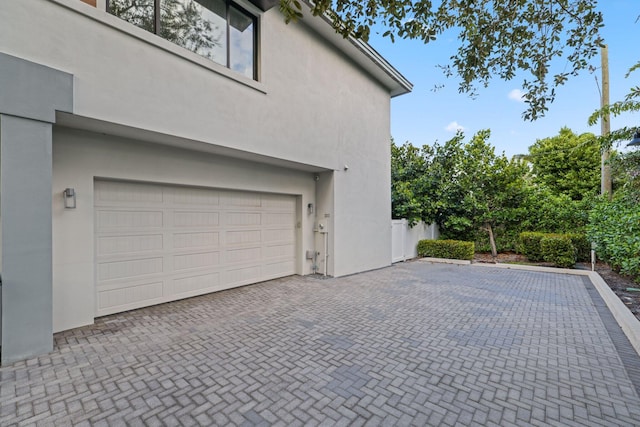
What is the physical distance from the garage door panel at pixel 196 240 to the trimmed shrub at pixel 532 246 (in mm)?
10999

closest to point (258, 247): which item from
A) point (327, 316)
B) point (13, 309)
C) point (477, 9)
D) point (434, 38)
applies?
point (327, 316)

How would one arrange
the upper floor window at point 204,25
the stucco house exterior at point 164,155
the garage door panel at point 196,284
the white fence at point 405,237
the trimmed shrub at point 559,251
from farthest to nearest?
A: 1. the white fence at point 405,237
2. the trimmed shrub at point 559,251
3. the garage door panel at point 196,284
4. the upper floor window at point 204,25
5. the stucco house exterior at point 164,155

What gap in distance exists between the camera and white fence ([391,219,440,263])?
10930mm

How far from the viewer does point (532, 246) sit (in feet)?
35.5

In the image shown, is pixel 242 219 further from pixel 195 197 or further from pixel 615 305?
pixel 615 305

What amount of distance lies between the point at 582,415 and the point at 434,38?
4.06 metres

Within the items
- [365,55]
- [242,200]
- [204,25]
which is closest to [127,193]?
[242,200]

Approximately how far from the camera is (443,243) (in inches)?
458

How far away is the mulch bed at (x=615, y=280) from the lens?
589cm

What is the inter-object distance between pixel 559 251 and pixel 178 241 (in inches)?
450

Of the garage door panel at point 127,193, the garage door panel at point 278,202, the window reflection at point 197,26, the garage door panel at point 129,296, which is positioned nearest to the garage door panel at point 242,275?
the garage door panel at point 129,296

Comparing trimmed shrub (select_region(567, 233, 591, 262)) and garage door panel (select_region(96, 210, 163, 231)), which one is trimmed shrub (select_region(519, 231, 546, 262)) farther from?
garage door panel (select_region(96, 210, 163, 231))

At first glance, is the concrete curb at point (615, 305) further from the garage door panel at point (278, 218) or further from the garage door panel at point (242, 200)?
the garage door panel at point (242, 200)

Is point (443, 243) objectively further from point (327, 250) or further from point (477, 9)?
point (477, 9)
